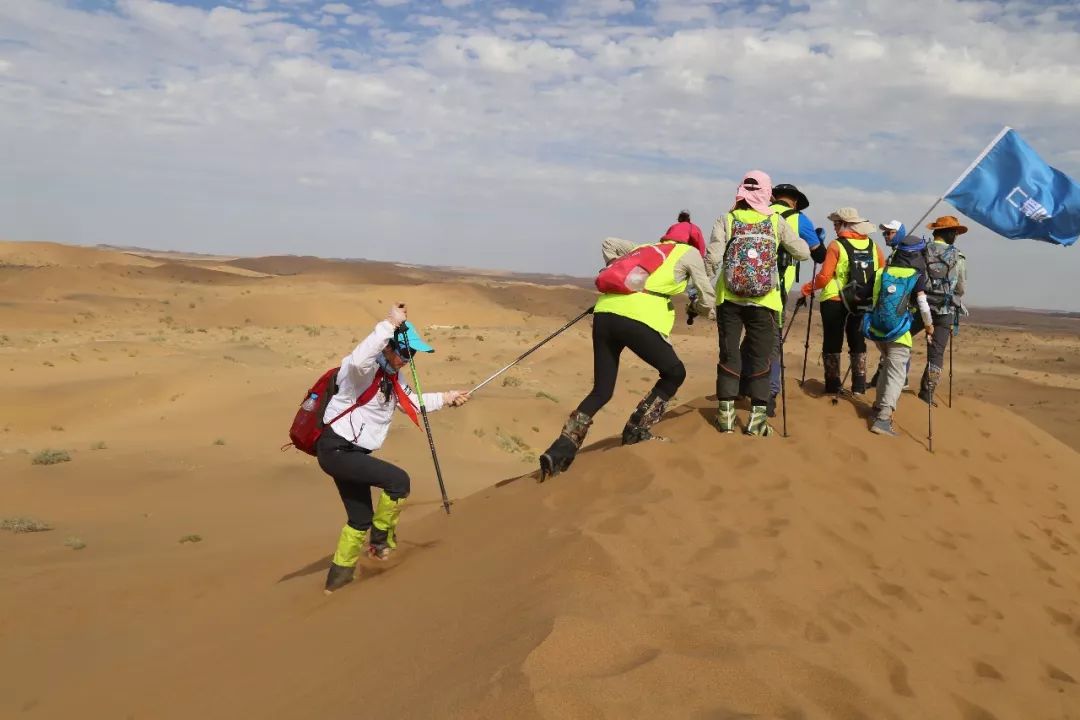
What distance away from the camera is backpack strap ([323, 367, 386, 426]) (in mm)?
4969

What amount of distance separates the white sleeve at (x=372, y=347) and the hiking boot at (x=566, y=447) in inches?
65.7

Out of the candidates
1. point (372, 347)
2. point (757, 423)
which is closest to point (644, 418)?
point (757, 423)

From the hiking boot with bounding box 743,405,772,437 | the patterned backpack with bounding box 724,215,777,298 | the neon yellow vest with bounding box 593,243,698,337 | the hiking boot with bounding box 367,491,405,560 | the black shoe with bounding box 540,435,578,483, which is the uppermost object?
the patterned backpack with bounding box 724,215,777,298

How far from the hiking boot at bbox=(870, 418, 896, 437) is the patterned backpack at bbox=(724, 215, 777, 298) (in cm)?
168

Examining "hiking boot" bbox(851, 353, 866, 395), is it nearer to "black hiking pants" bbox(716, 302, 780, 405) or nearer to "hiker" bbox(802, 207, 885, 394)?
"hiker" bbox(802, 207, 885, 394)

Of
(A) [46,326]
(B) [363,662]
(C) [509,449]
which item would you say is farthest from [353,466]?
(A) [46,326]

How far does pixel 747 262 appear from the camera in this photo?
19.2 ft

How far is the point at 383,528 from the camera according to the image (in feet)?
17.8

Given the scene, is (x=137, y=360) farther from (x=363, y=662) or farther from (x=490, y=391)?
(x=363, y=662)

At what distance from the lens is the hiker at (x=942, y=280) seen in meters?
7.94

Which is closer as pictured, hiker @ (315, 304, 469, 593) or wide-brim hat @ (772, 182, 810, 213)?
hiker @ (315, 304, 469, 593)

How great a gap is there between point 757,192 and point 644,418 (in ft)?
6.30

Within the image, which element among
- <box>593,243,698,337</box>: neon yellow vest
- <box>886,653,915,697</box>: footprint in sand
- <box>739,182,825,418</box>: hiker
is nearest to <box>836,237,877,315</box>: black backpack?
Answer: <box>739,182,825,418</box>: hiker

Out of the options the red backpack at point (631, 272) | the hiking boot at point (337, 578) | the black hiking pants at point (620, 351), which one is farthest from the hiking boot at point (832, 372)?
the hiking boot at point (337, 578)
